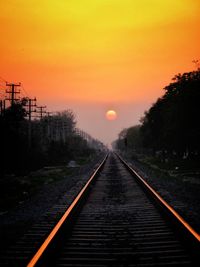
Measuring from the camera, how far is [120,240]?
22.0 ft

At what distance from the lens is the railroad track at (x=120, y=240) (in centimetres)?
537

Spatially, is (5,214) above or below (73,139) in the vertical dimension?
below

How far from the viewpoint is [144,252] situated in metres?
5.80

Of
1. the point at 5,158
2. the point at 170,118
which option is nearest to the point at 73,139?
the point at 170,118

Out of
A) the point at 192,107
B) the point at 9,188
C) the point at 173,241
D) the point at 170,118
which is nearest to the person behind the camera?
the point at 173,241

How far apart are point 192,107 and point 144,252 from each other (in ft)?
96.6

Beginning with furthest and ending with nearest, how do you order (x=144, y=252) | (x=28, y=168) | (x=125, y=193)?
1. (x=28, y=168)
2. (x=125, y=193)
3. (x=144, y=252)

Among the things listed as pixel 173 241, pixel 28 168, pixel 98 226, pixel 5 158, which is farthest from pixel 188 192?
pixel 28 168

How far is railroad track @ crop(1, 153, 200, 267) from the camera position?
211 inches

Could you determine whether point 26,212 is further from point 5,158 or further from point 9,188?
point 5,158

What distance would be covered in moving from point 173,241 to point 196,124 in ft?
94.4

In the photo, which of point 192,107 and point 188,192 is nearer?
point 188,192

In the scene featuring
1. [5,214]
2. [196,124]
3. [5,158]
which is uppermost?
[196,124]

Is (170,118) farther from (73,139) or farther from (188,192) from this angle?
(73,139)
